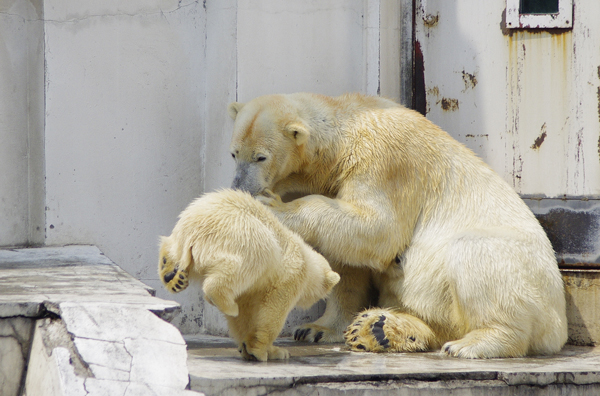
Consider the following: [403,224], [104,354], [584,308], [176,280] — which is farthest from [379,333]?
[104,354]

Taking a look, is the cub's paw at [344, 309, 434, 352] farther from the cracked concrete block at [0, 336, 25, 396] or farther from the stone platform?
the cracked concrete block at [0, 336, 25, 396]

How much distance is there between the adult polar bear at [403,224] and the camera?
3490 millimetres

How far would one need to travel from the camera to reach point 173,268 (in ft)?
9.34

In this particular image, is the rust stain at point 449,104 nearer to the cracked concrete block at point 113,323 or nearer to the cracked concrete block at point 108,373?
the cracked concrete block at point 113,323

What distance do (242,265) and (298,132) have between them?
1115 mm

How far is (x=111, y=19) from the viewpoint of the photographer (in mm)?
4457

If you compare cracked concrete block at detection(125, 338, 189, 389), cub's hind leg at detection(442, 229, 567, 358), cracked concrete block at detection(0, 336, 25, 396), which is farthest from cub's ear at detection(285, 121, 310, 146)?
cracked concrete block at detection(0, 336, 25, 396)

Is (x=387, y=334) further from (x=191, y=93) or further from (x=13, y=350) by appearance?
(x=191, y=93)

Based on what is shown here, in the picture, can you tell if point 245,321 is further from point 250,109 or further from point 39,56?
point 39,56

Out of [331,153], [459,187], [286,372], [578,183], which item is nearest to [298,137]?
[331,153]

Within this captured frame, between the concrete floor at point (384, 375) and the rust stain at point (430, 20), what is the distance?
227 cm

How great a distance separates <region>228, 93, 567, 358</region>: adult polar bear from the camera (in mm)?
→ 3490

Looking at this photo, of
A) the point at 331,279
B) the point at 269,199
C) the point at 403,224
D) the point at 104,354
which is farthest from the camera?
the point at 403,224

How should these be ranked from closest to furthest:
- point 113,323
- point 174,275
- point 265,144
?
point 113,323
point 174,275
point 265,144
